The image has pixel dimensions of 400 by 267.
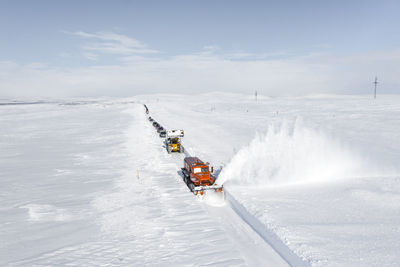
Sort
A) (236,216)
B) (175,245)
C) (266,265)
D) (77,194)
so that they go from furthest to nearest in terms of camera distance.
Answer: (77,194)
(236,216)
(175,245)
(266,265)

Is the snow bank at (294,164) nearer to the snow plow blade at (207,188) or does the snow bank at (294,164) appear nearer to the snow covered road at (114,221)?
the snow plow blade at (207,188)

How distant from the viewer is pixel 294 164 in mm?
20344

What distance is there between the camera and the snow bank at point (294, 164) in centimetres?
1805

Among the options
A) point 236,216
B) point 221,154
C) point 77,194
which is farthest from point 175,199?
point 221,154

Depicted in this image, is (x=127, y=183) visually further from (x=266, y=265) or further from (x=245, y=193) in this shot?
(x=266, y=265)

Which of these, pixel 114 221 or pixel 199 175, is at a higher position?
pixel 199 175

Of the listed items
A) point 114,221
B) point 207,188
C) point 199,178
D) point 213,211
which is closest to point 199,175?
point 199,178

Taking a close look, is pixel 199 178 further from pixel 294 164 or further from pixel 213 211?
pixel 294 164

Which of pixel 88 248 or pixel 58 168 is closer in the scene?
pixel 88 248

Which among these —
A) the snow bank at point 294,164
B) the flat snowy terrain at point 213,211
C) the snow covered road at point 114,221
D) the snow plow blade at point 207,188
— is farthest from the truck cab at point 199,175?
the snow bank at point 294,164

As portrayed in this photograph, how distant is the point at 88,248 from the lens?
34.7 feet

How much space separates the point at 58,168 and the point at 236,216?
17036 millimetres

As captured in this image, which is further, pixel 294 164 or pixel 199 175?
pixel 294 164

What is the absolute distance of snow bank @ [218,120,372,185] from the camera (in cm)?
1805
